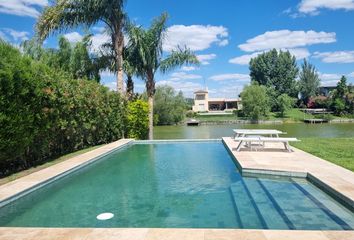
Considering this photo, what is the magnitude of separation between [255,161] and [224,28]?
2229 centimetres

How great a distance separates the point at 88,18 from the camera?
51.3 ft

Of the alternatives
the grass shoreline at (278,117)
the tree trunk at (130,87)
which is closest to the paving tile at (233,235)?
the tree trunk at (130,87)

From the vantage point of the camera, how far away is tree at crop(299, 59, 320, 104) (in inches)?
3135

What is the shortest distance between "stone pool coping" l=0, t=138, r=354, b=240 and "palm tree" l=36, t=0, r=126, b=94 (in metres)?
6.60

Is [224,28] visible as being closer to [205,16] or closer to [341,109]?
Answer: [205,16]

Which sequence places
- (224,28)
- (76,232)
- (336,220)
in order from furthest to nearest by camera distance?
1. (224,28)
2. (336,220)
3. (76,232)

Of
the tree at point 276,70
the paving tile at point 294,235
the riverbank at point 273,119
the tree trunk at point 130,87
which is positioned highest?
the tree at point 276,70

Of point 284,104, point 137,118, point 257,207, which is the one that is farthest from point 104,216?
point 284,104

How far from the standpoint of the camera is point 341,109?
2466 inches

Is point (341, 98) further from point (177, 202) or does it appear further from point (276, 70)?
point (177, 202)

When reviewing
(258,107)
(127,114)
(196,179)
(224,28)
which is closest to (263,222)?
(196,179)

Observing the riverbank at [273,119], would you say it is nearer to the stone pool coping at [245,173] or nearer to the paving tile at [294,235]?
the stone pool coping at [245,173]

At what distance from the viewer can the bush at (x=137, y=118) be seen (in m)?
16.2

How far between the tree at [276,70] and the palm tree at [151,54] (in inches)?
2359
